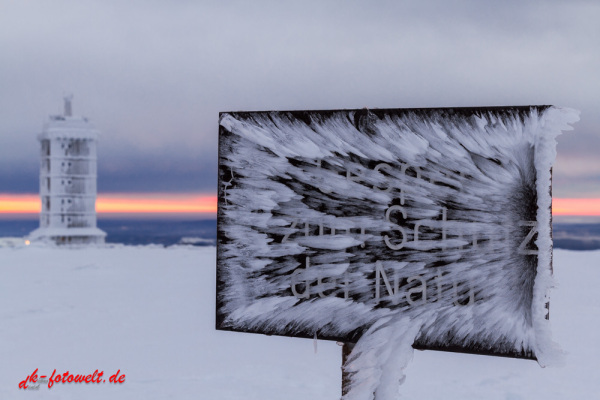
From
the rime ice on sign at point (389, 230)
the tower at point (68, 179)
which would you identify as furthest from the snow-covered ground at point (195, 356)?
the tower at point (68, 179)

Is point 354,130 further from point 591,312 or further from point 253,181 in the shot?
point 591,312

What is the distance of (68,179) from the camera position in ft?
98.9

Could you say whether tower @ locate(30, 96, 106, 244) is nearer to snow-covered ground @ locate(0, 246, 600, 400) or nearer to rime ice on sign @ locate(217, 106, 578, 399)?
snow-covered ground @ locate(0, 246, 600, 400)

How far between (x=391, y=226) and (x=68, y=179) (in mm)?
30833

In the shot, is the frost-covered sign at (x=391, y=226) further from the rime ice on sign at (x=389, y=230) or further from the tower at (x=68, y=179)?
the tower at (x=68, y=179)

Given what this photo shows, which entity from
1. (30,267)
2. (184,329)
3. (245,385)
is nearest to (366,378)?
(245,385)

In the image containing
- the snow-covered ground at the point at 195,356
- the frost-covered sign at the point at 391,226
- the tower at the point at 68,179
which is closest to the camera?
the frost-covered sign at the point at 391,226

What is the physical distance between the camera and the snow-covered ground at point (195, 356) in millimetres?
5039

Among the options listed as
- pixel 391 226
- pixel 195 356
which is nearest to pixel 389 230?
pixel 391 226

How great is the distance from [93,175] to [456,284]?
3094cm

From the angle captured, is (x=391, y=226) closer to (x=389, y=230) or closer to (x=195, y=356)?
(x=389, y=230)

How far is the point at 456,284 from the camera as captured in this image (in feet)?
7.91

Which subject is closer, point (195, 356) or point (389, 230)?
point (389, 230)

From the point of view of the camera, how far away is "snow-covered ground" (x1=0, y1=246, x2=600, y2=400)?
16.5 feet
